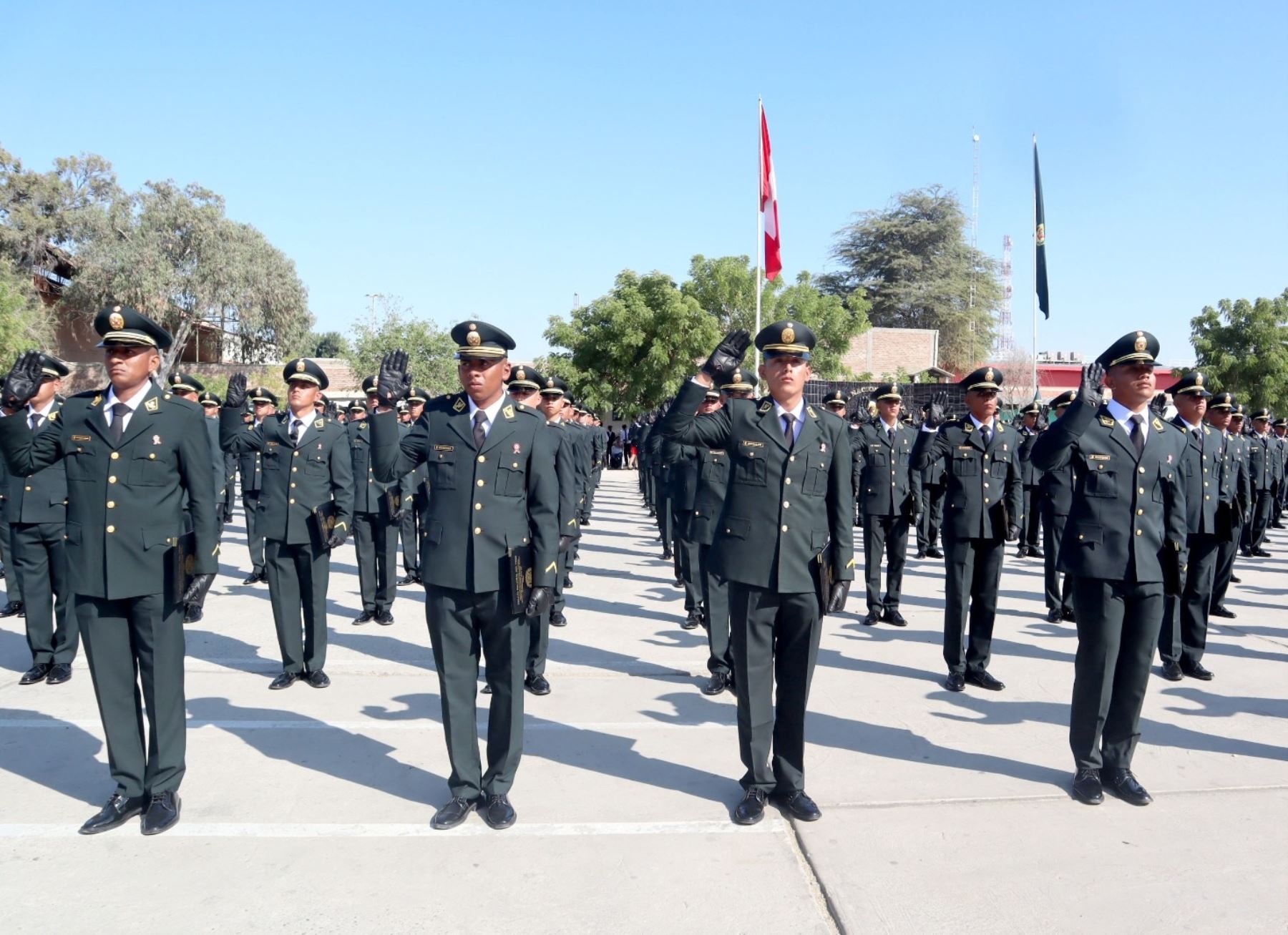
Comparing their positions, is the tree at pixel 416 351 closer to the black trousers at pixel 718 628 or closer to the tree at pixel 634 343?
the tree at pixel 634 343

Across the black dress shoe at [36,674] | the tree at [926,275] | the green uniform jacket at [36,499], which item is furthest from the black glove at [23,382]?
the tree at [926,275]

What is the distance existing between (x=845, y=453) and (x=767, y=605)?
31.2 inches

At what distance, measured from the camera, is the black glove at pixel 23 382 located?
173 inches

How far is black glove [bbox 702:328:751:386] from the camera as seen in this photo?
4203 mm

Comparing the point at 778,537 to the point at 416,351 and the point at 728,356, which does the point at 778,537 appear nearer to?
the point at 728,356

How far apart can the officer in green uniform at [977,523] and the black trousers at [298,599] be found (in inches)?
168

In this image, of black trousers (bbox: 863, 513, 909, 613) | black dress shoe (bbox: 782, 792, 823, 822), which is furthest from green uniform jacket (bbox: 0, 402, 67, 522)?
black trousers (bbox: 863, 513, 909, 613)

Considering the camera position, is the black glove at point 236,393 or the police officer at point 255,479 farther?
the police officer at point 255,479

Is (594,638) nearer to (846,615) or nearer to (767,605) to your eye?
(846,615)

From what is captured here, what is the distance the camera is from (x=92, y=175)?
44531mm

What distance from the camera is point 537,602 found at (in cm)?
423

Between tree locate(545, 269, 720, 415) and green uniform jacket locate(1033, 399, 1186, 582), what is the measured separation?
29.4 m

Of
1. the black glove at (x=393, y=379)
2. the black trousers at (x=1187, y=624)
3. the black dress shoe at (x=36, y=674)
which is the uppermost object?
the black glove at (x=393, y=379)

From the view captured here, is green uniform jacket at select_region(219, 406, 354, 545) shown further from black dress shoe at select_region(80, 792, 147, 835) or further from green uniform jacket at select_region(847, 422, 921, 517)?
green uniform jacket at select_region(847, 422, 921, 517)
